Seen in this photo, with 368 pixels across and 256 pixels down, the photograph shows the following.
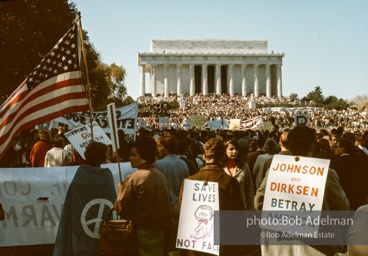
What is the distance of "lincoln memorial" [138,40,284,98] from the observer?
11006 cm

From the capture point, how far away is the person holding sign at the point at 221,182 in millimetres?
5715

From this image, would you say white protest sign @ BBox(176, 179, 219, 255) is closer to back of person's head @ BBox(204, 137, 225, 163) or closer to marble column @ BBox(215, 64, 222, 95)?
back of person's head @ BBox(204, 137, 225, 163)

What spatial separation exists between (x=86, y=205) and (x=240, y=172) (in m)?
2.34

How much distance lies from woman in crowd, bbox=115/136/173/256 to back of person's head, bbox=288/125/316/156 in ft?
4.78

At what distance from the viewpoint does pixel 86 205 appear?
23.3 ft

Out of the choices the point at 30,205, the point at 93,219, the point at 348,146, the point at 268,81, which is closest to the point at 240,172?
the point at 348,146

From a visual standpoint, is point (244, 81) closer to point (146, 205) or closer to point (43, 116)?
point (43, 116)

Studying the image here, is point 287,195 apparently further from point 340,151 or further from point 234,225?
point 340,151

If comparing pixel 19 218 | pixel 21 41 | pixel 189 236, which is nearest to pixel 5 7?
pixel 21 41

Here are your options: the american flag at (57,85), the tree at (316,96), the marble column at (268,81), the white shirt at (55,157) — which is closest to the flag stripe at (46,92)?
the american flag at (57,85)

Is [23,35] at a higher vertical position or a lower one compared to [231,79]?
lower

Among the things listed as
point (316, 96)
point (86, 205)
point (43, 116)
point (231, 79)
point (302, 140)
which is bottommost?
point (86, 205)

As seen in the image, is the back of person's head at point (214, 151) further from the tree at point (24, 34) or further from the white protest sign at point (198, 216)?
the tree at point (24, 34)

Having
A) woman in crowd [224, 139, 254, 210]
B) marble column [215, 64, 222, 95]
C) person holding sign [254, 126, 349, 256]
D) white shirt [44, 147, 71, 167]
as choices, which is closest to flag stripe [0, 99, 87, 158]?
woman in crowd [224, 139, 254, 210]
